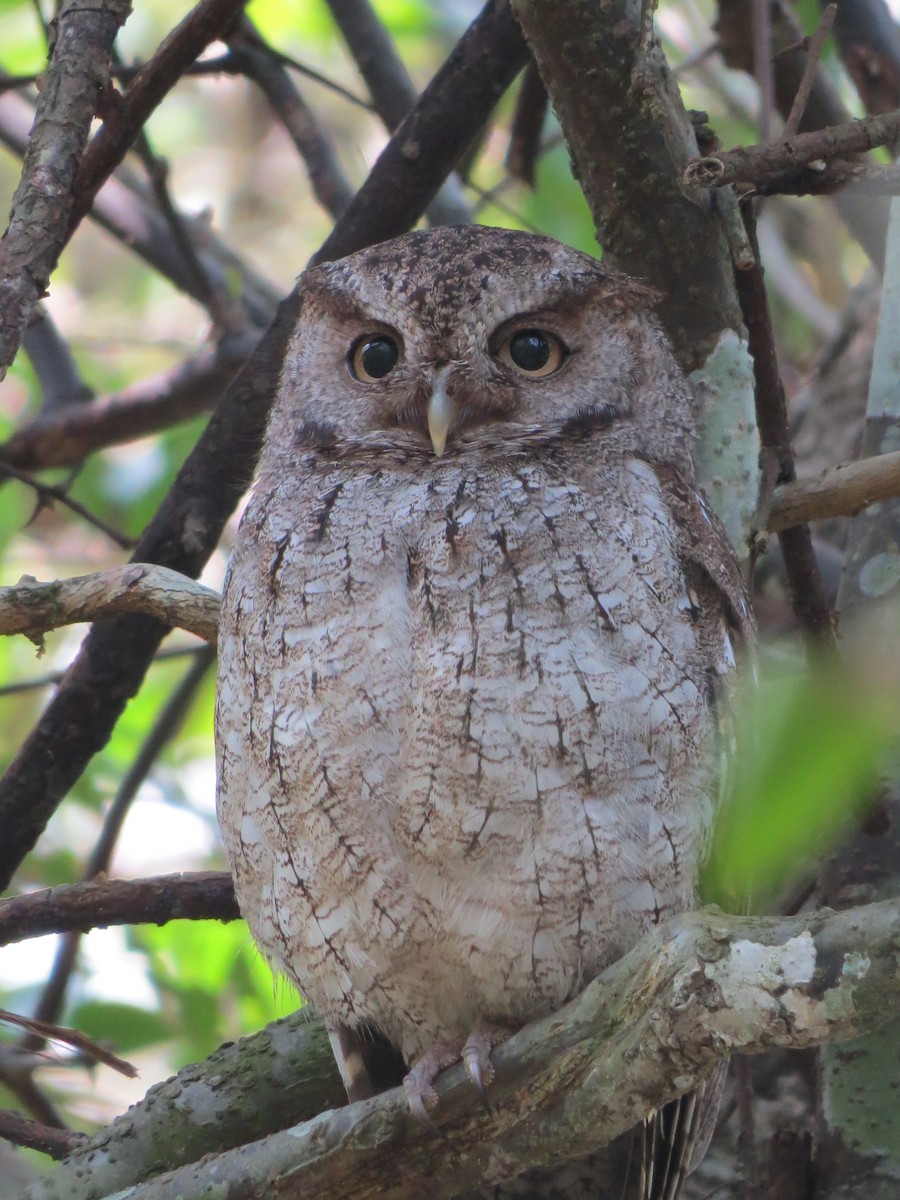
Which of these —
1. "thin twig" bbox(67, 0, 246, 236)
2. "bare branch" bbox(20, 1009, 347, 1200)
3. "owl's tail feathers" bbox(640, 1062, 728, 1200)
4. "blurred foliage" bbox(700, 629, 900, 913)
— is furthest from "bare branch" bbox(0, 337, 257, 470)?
"blurred foliage" bbox(700, 629, 900, 913)

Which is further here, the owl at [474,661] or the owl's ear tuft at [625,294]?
the owl's ear tuft at [625,294]

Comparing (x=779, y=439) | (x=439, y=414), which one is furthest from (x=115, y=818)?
(x=779, y=439)

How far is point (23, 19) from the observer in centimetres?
461

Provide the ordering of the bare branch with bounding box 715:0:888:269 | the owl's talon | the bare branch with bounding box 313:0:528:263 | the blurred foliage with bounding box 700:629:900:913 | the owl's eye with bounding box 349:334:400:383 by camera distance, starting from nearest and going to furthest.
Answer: the blurred foliage with bounding box 700:629:900:913
the owl's talon
the owl's eye with bounding box 349:334:400:383
the bare branch with bounding box 313:0:528:263
the bare branch with bounding box 715:0:888:269

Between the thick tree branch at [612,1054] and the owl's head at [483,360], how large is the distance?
90 centimetres

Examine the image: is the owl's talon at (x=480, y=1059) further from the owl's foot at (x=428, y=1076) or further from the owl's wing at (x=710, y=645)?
the owl's wing at (x=710, y=645)

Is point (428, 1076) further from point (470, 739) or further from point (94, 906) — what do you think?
point (94, 906)

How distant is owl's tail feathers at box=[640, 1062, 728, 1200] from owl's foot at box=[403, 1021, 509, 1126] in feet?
0.90

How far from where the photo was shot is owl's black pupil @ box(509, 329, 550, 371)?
2.19 meters

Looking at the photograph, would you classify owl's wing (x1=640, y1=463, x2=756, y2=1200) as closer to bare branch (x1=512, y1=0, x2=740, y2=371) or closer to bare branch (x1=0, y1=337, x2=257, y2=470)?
bare branch (x1=512, y1=0, x2=740, y2=371)

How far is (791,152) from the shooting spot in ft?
5.89

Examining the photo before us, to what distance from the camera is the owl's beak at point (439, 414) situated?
6.60ft

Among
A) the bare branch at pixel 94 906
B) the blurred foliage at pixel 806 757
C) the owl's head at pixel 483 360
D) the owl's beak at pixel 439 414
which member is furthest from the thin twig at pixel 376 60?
the blurred foliage at pixel 806 757

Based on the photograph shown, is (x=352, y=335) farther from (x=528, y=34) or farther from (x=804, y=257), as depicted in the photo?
(x=804, y=257)
